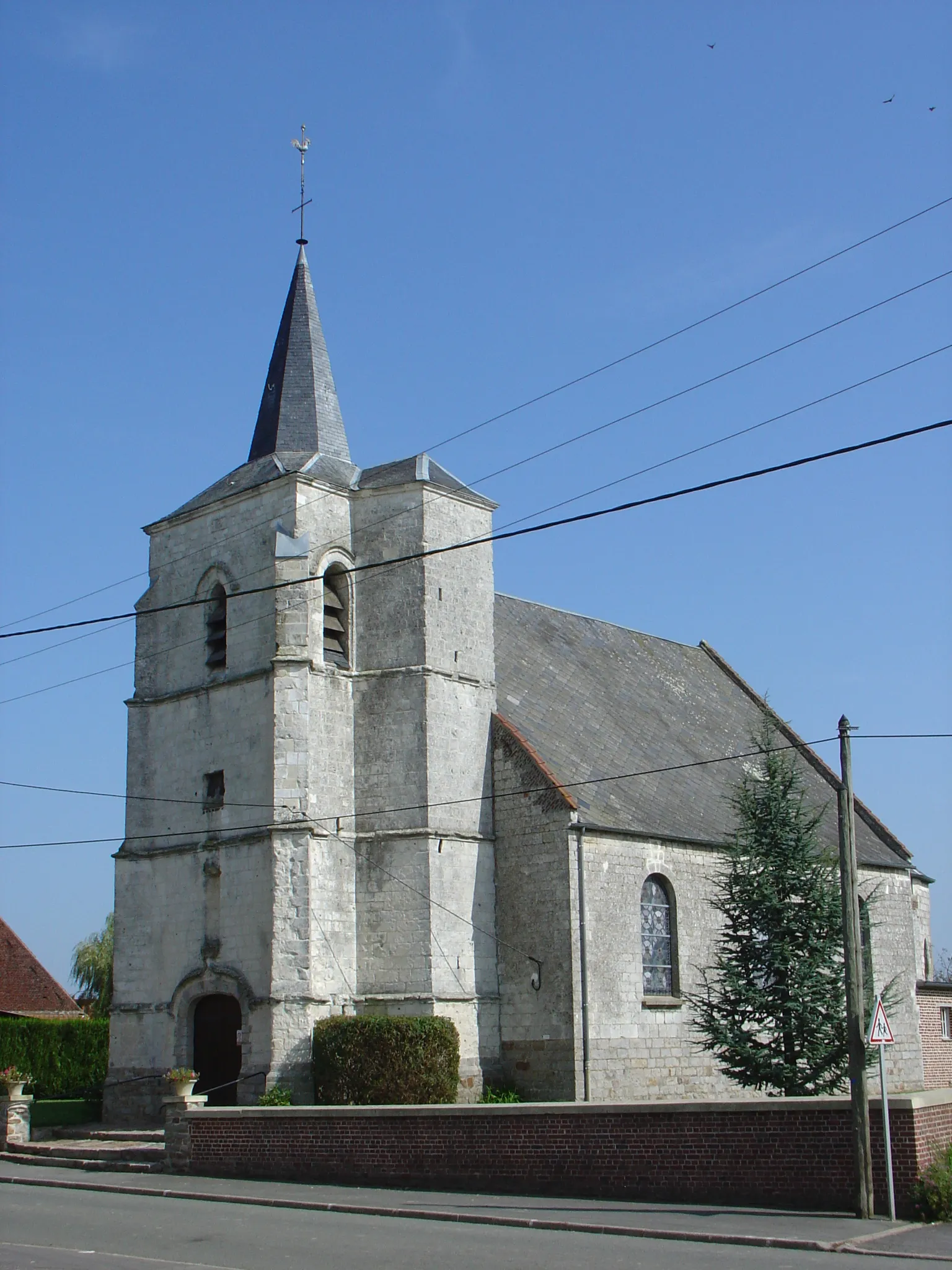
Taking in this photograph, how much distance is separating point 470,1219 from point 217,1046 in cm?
978

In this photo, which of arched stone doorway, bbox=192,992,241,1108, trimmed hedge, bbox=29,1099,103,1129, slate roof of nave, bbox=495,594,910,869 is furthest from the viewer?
slate roof of nave, bbox=495,594,910,869

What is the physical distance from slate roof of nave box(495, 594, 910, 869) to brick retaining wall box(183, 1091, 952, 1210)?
7.26 metres

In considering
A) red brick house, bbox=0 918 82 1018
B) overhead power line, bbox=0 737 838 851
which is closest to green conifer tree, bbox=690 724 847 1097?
overhead power line, bbox=0 737 838 851

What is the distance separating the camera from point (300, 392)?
26312 mm

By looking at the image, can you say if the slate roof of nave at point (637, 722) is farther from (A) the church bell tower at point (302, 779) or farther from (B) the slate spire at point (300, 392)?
(B) the slate spire at point (300, 392)

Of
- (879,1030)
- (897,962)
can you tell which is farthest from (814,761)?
(879,1030)

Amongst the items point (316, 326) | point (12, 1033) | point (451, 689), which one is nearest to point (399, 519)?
point (451, 689)

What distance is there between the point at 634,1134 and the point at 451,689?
10.1 meters

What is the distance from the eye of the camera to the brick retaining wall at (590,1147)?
1366 cm

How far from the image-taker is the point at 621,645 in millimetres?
31859

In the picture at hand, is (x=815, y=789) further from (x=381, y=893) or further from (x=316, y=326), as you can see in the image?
(x=316, y=326)

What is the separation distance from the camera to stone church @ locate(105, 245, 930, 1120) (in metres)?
22.2

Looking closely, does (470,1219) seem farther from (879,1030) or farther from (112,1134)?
(112,1134)

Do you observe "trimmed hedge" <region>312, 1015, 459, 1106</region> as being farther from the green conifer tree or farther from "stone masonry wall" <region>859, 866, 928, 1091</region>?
"stone masonry wall" <region>859, 866, 928, 1091</region>
